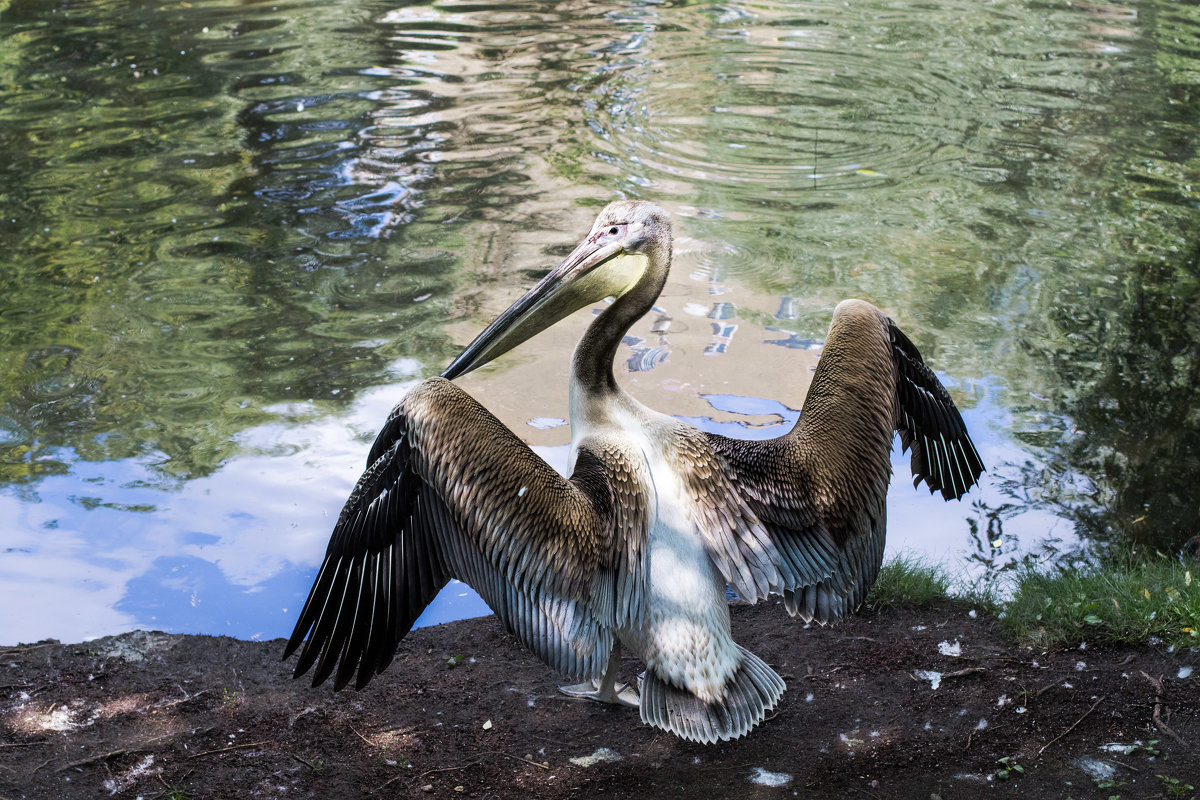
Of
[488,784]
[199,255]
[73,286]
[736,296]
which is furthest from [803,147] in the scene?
[488,784]

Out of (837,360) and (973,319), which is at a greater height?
(837,360)

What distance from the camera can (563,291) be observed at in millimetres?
3688

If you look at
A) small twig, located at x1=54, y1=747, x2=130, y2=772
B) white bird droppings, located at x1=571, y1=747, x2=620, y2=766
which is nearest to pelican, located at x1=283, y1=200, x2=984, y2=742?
white bird droppings, located at x1=571, y1=747, x2=620, y2=766

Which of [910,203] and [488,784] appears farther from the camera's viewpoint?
[910,203]

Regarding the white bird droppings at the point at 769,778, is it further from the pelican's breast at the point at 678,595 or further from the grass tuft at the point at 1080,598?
the grass tuft at the point at 1080,598

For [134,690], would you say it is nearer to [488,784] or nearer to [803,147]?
[488,784]

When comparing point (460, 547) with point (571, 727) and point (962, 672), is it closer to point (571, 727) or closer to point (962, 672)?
point (571, 727)

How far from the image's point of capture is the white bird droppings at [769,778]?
3414 millimetres

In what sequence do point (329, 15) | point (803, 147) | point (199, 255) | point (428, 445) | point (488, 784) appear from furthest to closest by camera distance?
point (329, 15)
point (803, 147)
point (199, 255)
point (488, 784)
point (428, 445)

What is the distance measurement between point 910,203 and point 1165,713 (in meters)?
5.59

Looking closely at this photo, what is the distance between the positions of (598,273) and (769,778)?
1.72 m

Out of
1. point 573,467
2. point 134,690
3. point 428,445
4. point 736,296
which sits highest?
point 428,445

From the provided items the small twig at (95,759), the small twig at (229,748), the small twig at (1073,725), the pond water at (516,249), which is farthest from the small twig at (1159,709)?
the small twig at (95,759)

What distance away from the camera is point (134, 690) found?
3875 millimetres
